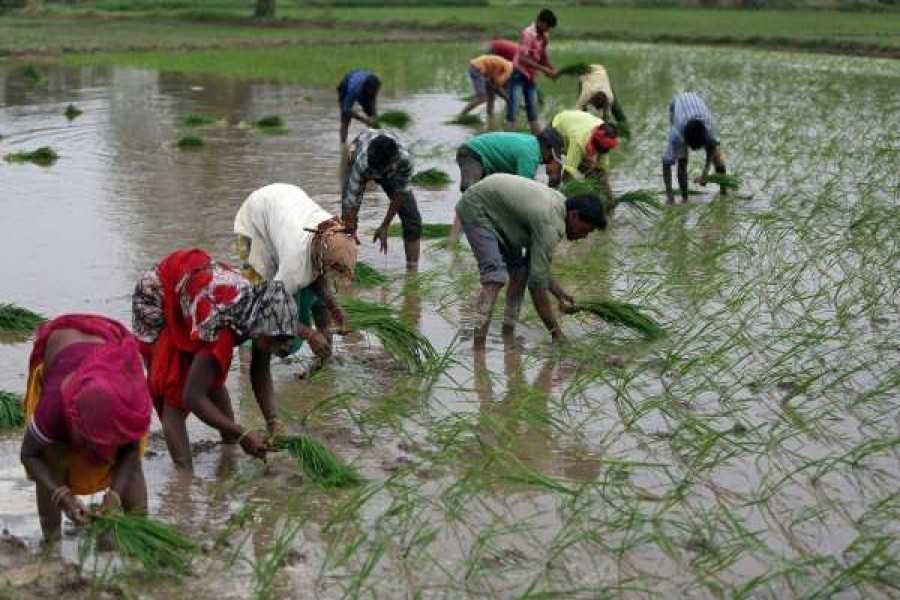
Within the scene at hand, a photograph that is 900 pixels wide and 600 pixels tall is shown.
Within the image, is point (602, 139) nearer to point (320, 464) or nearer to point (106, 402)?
point (320, 464)

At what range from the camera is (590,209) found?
6082mm

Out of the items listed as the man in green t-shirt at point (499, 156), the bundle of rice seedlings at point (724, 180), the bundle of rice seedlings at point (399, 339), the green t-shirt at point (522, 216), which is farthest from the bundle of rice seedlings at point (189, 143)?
the bundle of rice seedlings at point (399, 339)

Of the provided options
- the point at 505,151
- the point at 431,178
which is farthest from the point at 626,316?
the point at 431,178

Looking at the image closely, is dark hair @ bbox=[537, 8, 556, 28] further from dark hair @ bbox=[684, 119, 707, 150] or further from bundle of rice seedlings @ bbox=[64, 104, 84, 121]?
bundle of rice seedlings @ bbox=[64, 104, 84, 121]

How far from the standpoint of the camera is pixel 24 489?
4785mm

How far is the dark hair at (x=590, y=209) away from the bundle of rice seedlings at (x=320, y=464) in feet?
Answer: 6.01

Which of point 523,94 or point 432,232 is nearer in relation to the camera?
point 432,232

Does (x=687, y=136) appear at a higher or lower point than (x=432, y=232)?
higher

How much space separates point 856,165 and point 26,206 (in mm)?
6888

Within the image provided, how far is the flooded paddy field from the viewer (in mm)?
4191

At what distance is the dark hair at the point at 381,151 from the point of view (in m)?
7.82

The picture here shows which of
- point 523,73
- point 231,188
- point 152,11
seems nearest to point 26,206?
point 231,188

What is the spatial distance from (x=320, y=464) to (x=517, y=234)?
2216mm

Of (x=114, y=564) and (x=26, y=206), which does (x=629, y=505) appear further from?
(x=26, y=206)
